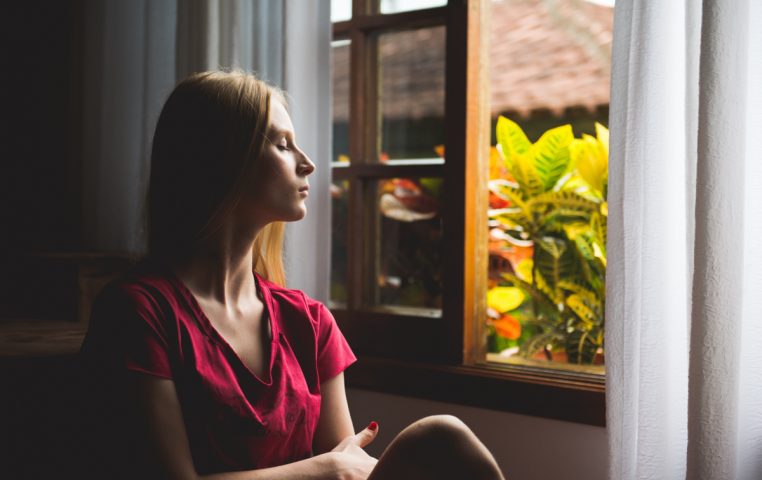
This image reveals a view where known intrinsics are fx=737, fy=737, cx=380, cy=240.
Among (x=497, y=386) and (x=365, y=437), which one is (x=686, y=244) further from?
(x=365, y=437)

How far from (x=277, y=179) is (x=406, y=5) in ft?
2.70

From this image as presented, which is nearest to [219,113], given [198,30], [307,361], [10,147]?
[307,361]

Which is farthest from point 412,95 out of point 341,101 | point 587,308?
point 587,308

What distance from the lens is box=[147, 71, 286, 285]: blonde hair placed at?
4.18ft

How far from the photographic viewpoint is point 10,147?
2.38m

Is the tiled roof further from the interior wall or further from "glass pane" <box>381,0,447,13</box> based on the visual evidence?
the interior wall

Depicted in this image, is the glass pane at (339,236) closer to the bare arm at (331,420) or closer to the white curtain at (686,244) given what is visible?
the bare arm at (331,420)

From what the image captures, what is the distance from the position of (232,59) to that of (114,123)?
1.67ft

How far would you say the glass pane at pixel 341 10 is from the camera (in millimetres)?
2006

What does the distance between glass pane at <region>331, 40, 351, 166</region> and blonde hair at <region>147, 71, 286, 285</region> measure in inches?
28.2

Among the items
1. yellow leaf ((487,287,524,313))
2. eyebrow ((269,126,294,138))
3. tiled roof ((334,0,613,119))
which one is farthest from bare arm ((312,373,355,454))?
tiled roof ((334,0,613,119))

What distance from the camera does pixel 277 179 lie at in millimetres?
1306

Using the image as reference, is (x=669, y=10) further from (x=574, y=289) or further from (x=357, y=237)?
(x=574, y=289)

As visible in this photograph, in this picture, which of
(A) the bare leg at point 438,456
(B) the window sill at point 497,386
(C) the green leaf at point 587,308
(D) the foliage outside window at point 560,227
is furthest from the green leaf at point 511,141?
(A) the bare leg at point 438,456
